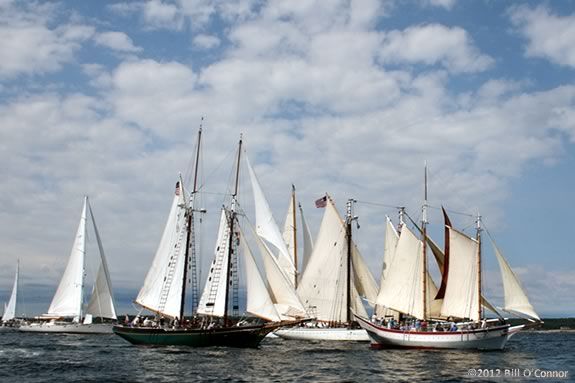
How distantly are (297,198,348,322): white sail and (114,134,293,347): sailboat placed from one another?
18.1 meters

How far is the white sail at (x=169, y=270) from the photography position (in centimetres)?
7988

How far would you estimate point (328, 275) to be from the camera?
9506cm

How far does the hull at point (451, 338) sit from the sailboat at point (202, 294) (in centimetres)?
1500

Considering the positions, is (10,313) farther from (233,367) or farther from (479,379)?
(479,379)

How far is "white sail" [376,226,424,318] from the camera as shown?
278ft

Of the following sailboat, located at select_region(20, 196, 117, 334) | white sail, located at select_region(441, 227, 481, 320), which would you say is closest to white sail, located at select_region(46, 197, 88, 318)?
sailboat, located at select_region(20, 196, 117, 334)

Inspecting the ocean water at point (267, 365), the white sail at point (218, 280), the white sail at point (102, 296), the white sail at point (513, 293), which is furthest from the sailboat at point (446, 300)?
the white sail at point (102, 296)

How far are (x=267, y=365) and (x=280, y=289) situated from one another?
1728 centimetres

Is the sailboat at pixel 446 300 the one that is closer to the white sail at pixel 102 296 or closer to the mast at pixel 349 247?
the mast at pixel 349 247

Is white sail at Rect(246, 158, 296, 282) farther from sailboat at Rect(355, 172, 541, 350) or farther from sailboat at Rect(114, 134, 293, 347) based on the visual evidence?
sailboat at Rect(355, 172, 541, 350)

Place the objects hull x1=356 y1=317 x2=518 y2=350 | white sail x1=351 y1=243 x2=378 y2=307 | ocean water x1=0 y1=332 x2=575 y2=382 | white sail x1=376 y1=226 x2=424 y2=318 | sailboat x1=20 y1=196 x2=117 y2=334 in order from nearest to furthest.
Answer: ocean water x1=0 y1=332 x2=575 y2=382 → hull x1=356 y1=317 x2=518 y2=350 → white sail x1=376 y1=226 x2=424 y2=318 → white sail x1=351 y1=243 x2=378 y2=307 → sailboat x1=20 y1=196 x2=117 y2=334

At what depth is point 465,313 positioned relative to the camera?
79688 mm

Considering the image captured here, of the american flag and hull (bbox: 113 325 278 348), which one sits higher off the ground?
the american flag

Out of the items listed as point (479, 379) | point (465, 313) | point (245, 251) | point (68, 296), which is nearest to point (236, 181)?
point (245, 251)
